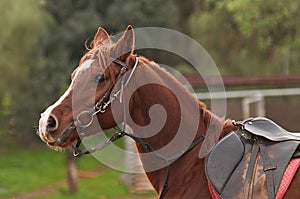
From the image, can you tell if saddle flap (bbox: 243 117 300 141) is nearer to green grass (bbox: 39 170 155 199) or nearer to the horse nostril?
the horse nostril

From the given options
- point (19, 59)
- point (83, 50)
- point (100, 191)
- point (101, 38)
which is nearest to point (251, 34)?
point (83, 50)

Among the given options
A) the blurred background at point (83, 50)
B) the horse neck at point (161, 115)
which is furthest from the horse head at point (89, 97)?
the blurred background at point (83, 50)

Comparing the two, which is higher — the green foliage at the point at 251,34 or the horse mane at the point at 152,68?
the green foliage at the point at 251,34

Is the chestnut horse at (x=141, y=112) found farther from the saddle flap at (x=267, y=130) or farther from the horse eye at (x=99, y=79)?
the saddle flap at (x=267, y=130)

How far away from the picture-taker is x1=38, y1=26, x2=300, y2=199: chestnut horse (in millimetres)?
3803

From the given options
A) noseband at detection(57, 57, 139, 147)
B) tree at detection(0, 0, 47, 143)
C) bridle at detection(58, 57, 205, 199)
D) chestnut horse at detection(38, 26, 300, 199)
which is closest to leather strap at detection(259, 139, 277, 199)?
chestnut horse at detection(38, 26, 300, 199)

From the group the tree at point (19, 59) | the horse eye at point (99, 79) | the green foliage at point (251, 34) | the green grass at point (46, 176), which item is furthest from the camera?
the green foliage at point (251, 34)

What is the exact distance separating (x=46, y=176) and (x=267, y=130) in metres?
10.8

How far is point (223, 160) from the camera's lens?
3.69m

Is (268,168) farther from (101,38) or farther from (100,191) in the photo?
(100,191)

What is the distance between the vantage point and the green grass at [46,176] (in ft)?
39.0

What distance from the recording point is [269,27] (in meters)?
19.5

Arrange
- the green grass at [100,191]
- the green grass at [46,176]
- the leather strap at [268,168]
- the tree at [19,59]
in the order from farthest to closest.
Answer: the tree at [19,59] → the green grass at [46,176] → the green grass at [100,191] → the leather strap at [268,168]

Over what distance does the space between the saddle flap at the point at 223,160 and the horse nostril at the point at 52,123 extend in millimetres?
986
